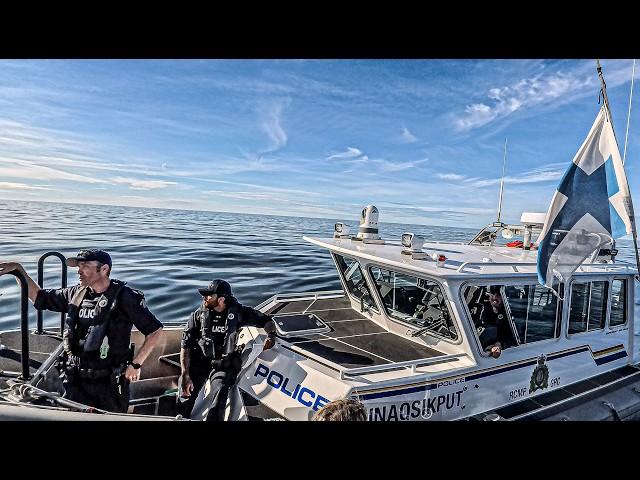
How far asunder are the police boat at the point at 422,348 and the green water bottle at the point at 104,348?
1.58ft

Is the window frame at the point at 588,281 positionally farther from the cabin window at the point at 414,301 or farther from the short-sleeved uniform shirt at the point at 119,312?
the short-sleeved uniform shirt at the point at 119,312

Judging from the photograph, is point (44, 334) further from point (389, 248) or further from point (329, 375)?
point (389, 248)

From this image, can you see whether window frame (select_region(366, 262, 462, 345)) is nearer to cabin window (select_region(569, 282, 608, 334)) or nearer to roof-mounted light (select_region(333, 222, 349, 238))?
roof-mounted light (select_region(333, 222, 349, 238))

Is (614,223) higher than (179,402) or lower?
higher

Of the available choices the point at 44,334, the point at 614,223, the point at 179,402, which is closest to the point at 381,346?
the point at 179,402

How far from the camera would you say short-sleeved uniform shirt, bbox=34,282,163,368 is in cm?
316

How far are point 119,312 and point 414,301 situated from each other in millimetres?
3528

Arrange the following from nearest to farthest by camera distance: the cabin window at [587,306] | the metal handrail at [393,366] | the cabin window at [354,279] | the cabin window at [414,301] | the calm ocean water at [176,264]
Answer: the metal handrail at [393,366] < the cabin window at [414,301] < the cabin window at [587,306] < the cabin window at [354,279] < the calm ocean water at [176,264]

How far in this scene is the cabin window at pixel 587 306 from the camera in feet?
16.7

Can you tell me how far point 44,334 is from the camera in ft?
15.3

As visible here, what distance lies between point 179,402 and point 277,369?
110 cm

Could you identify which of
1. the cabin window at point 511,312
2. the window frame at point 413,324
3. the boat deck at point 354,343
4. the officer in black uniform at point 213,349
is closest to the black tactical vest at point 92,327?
the officer in black uniform at point 213,349

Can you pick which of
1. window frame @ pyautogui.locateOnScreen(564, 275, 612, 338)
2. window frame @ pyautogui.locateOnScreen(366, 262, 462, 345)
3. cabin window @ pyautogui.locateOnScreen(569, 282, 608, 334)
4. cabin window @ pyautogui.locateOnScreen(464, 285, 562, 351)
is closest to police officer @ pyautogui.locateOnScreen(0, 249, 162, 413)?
window frame @ pyautogui.locateOnScreen(366, 262, 462, 345)

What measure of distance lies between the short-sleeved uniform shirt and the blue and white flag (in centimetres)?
416
